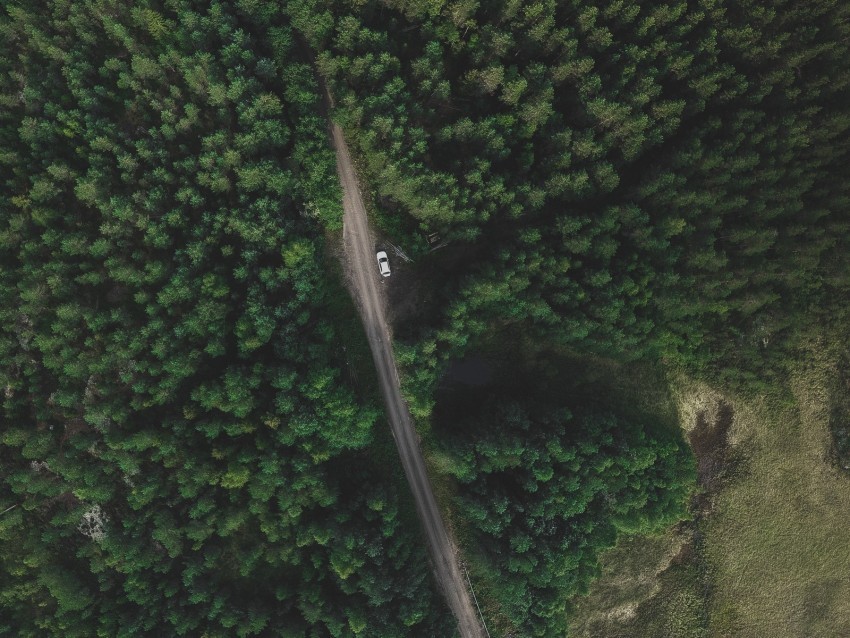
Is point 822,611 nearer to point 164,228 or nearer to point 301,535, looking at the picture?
point 301,535

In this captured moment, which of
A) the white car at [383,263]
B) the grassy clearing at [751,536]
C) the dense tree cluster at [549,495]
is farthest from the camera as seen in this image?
the grassy clearing at [751,536]

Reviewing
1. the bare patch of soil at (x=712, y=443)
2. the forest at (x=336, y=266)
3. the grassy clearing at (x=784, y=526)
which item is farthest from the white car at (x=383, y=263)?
the grassy clearing at (x=784, y=526)

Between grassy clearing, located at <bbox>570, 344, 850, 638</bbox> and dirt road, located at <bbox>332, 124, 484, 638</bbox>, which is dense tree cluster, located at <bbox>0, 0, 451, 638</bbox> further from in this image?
grassy clearing, located at <bbox>570, 344, 850, 638</bbox>

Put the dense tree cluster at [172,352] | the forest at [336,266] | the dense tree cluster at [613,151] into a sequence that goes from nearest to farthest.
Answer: the dense tree cluster at [172,352], the forest at [336,266], the dense tree cluster at [613,151]

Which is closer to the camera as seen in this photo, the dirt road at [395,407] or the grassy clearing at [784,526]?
the dirt road at [395,407]

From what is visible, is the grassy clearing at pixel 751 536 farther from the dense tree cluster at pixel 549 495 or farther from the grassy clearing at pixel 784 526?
the dense tree cluster at pixel 549 495

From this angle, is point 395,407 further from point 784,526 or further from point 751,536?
point 784,526

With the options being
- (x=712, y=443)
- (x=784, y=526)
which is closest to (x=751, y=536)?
(x=784, y=526)

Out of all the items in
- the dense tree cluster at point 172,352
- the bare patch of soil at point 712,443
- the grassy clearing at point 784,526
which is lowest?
the grassy clearing at point 784,526
